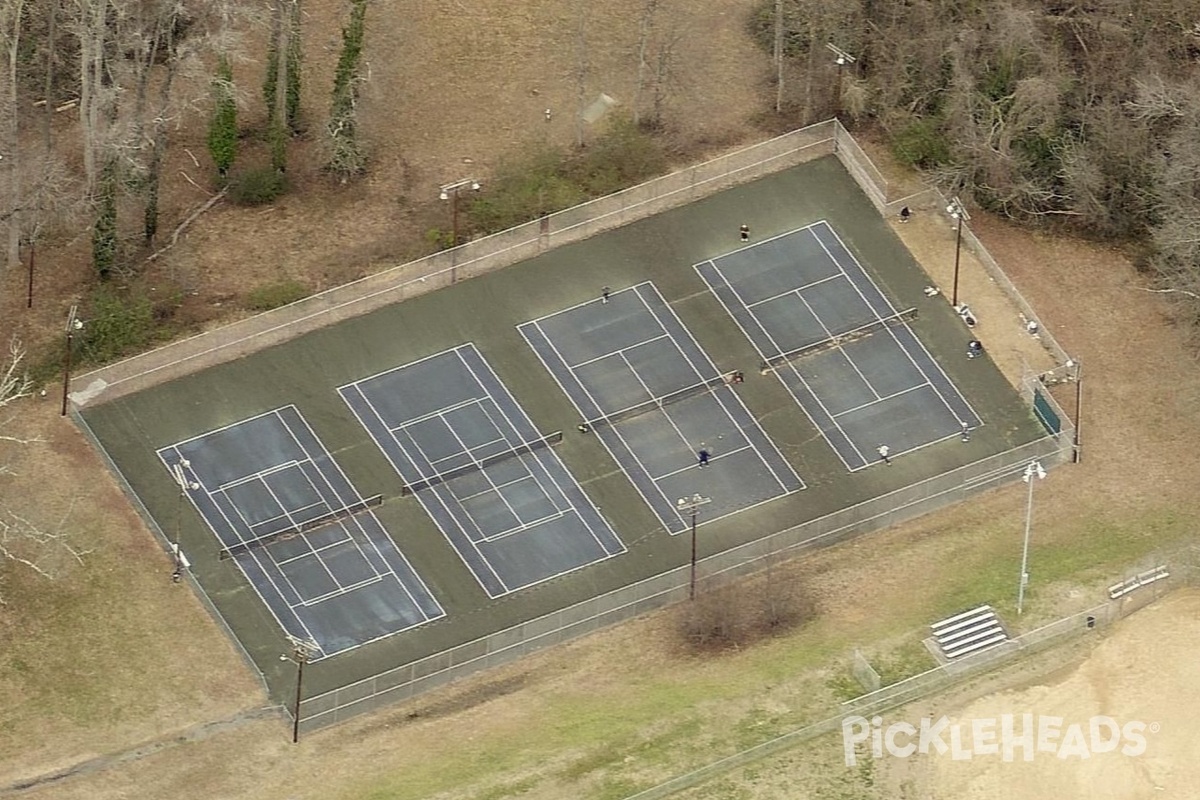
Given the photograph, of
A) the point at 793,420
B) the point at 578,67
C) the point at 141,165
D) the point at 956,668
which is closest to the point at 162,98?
the point at 141,165

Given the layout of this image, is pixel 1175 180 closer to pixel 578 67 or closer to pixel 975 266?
pixel 975 266

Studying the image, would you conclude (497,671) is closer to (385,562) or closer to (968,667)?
(385,562)

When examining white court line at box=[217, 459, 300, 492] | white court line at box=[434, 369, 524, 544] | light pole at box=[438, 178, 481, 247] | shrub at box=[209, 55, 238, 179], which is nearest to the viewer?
white court line at box=[434, 369, 524, 544]

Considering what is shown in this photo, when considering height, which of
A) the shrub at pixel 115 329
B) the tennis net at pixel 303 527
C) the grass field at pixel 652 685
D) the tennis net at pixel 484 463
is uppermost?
the shrub at pixel 115 329

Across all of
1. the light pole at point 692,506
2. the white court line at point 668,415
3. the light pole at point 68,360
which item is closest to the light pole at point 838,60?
the white court line at point 668,415

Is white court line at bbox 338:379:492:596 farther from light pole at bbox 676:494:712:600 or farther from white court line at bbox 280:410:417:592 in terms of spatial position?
light pole at bbox 676:494:712:600

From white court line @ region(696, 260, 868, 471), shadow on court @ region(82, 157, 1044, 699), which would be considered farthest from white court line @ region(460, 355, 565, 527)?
white court line @ region(696, 260, 868, 471)

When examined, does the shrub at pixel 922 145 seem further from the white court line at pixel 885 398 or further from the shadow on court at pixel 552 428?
the white court line at pixel 885 398
